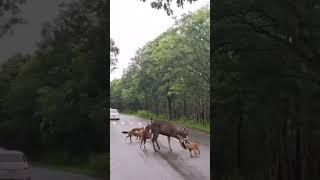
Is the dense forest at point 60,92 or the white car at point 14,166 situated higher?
the dense forest at point 60,92

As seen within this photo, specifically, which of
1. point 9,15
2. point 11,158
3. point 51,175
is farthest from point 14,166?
point 9,15

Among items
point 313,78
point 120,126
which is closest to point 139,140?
point 120,126

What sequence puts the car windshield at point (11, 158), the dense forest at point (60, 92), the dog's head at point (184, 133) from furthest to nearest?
the dense forest at point (60, 92) → the dog's head at point (184, 133) → the car windshield at point (11, 158)

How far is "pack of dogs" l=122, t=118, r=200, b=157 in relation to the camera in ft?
31.2

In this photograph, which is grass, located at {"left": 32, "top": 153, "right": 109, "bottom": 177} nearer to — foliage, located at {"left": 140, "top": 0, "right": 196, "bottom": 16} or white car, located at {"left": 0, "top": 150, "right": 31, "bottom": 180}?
white car, located at {"left": 0, "top": 150, "right": 31, "bottom": 180}

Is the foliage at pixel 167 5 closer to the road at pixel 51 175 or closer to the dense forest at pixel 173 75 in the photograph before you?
the dense forest at pixel 173 75

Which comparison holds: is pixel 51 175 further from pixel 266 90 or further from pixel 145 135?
pixel 266 90

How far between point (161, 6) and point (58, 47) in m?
1.89

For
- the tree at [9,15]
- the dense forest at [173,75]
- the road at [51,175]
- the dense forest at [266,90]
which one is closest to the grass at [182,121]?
the dense forest at [173,75]

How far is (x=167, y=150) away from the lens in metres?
9.66

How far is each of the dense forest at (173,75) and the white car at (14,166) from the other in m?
1.74

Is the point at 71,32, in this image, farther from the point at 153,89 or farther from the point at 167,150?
the point at 167,150

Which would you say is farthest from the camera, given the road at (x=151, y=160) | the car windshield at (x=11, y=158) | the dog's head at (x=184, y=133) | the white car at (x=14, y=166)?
the dog's head at (x=184, y=133)

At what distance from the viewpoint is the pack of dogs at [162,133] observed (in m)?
9.52
